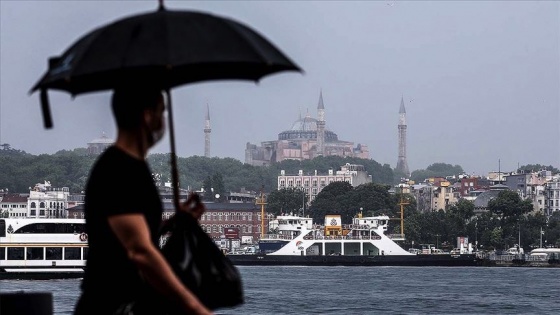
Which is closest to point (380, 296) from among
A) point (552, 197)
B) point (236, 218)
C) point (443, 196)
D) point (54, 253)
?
point (54, 253)

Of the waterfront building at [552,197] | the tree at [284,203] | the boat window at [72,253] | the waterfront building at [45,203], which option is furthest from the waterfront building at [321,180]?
the boat window at [72,253]

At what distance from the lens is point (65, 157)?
188750mm

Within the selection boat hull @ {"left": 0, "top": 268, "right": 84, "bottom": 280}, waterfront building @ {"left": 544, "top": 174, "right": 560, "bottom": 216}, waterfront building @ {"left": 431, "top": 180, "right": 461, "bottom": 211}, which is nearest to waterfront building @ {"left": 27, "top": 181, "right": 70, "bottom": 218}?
waterfront building @ {"left": 431, "top": 180, "right": 461, "bottom": 211}

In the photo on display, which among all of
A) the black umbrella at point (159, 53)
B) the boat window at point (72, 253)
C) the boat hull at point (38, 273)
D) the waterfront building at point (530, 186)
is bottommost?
the boat hull at point (38, 273)

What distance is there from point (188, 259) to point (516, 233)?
361 feet

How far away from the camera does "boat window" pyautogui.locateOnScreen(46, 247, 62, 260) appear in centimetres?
4453

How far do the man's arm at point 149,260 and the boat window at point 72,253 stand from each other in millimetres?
40294

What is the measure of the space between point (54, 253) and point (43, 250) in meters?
0.35

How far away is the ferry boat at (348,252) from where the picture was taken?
85.9 meters

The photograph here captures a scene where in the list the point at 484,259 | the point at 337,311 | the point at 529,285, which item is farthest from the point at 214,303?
the point at 484,259

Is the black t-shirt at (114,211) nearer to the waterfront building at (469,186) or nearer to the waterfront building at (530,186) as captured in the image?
the waterfront building at (530,186)

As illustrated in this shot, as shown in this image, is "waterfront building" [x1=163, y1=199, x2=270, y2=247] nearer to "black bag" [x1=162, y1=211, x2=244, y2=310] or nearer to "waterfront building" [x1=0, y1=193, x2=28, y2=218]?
"waterfront building" [x1=0, y1=193, x2=28, y2=218]

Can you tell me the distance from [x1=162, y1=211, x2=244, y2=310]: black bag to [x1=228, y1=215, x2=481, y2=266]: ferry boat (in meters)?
80.6

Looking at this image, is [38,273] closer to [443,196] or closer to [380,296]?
[380,296]
